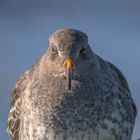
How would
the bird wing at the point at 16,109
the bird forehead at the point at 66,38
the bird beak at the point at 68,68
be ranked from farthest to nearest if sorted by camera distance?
the bird wing at the point at 16,109 < the bird forehead at the point at 66,38 < the bird beak at the point at 68,68

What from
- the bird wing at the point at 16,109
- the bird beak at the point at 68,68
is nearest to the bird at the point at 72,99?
the bird beak at the point at 68,68

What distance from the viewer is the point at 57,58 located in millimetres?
9539

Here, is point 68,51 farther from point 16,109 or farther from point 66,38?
point 16,109

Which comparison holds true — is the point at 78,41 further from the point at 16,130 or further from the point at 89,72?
the point at 16,130

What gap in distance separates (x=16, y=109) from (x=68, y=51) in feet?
3.38

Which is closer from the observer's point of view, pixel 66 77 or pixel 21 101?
pixel 66 77

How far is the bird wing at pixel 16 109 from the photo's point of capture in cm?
1012

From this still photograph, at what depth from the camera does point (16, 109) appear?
10148mm

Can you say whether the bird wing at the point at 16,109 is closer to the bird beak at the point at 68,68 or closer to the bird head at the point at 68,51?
the bird head at the point at 68,51

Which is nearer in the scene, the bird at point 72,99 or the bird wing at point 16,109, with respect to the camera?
the bird at point 72,99

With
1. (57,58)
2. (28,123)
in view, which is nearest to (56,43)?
(57,58)

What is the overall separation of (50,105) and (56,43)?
55 cm

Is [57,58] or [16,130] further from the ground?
[57,58]

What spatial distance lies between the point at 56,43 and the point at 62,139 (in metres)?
0.81
